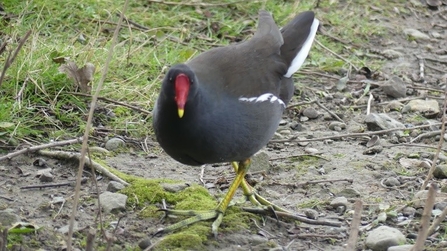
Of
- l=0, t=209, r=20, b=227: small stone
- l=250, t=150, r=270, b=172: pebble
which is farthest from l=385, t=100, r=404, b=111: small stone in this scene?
l=0, t=209, r=20, b=227: small stone

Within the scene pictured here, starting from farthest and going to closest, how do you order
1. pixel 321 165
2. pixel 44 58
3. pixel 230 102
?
1. pixel 44 58
2. pixel 321 165
3. pixel 230 102

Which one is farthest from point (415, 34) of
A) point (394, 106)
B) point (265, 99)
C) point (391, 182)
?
point (265, 99)

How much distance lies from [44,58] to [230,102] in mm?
2045

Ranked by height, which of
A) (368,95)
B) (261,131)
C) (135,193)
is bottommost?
(368,95)

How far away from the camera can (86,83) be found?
5.70 metres

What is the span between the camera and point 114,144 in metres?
5.39

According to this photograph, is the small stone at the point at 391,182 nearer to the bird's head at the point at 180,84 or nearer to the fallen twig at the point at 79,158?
the fallen twig at the point at 79,158

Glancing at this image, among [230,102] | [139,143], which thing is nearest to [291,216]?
[230,102]

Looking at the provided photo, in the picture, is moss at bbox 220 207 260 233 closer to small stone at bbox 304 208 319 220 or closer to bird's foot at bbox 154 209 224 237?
bird's foot at bbox 154 209 224 237

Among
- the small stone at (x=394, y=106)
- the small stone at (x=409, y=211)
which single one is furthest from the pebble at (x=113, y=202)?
the small stone at (x=394, y=106)

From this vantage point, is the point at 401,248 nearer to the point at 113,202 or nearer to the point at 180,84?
the point at 180,84

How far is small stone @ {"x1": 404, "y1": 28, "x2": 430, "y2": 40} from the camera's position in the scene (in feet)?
27.0

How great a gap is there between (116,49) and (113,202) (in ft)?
7.96

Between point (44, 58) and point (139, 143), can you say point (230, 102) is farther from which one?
point (44, 58)
